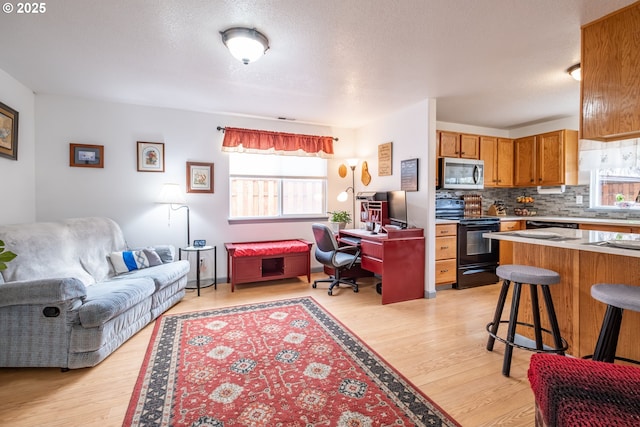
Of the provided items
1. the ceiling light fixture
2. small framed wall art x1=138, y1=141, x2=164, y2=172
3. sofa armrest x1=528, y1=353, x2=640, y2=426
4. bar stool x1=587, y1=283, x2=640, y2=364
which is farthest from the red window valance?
sofa armrest x1=528, y1=353, x2=640, y2=426

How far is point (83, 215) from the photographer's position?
12.0 ft

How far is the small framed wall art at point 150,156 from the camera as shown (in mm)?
3875

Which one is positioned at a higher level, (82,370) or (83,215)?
(83,215)

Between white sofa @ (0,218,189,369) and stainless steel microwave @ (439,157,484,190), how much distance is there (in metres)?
3.62

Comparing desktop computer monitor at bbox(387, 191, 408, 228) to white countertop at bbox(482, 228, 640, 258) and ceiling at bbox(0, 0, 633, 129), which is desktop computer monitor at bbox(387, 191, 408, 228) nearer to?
ceiling at bbox(0, 0, 633, 129)

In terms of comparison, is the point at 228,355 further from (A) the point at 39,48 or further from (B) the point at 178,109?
(B) the point at 178,109

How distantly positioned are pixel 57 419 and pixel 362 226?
4.05 metres

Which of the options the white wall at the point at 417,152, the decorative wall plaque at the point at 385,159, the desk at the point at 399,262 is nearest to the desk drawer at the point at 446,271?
the white wall at the point at 417,152

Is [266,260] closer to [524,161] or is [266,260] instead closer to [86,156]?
[86,156]

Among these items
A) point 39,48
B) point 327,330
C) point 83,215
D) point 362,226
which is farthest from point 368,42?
point 83,215

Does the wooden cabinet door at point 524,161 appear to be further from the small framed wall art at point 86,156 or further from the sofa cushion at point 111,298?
the small framed wall art at point 86,156

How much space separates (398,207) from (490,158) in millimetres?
2072

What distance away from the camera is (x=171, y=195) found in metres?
3.72

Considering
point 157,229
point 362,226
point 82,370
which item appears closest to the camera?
point 82,370
